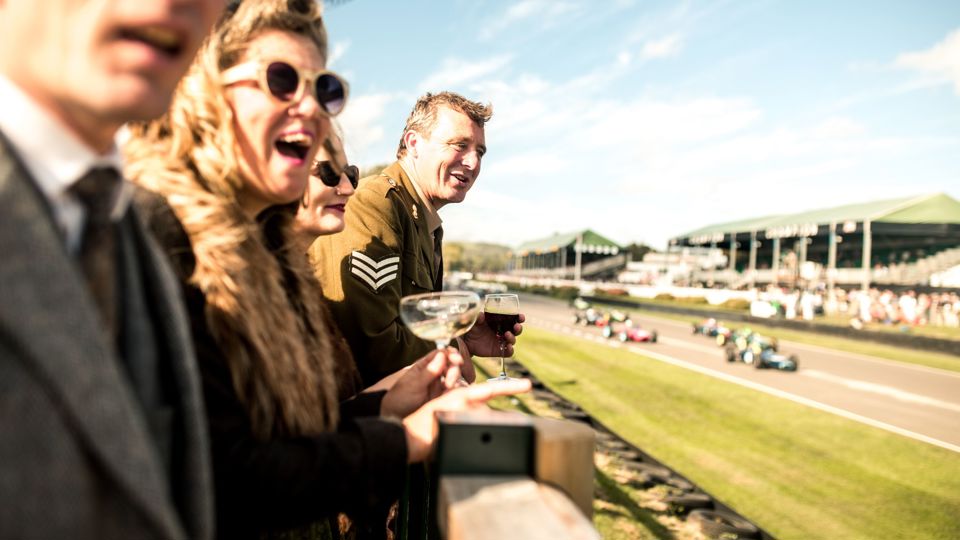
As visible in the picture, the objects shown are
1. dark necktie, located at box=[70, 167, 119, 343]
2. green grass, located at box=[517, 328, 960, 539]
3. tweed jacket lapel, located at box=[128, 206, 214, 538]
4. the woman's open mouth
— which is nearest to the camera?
dark necktie, located at box=[70, 167, 119, 343]

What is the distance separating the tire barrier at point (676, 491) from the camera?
202 inches

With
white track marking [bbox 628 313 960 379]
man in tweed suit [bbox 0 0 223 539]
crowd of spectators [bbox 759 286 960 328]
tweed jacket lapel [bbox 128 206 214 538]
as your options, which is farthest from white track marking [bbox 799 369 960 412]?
man in tweed suit [bbox 0 0 223 539]

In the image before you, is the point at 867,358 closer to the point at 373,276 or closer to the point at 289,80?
the point at 373,276

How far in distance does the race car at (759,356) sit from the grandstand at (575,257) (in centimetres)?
6032

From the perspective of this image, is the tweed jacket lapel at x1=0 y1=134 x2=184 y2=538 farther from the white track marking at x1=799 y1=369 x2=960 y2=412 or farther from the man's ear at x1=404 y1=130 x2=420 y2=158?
the white track marking at x1=799 y1=369 x2=960 y2=412

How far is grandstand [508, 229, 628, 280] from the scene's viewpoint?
81000mm

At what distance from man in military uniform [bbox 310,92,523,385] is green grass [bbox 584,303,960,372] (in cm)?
1665

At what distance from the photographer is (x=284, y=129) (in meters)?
1.52

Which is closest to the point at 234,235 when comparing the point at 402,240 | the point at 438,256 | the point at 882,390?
the point at 402,240

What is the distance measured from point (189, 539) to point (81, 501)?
0.80 ft

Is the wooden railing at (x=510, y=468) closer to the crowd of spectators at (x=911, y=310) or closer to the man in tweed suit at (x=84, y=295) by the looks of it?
the man in tweed suit at (x=84, y=295)

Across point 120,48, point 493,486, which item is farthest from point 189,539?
point 120,48

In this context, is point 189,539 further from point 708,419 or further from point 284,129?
point 708,419

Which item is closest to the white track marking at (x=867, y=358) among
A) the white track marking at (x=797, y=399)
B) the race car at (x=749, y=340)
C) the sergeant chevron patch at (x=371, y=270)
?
the race car at (x=749, y=340)
